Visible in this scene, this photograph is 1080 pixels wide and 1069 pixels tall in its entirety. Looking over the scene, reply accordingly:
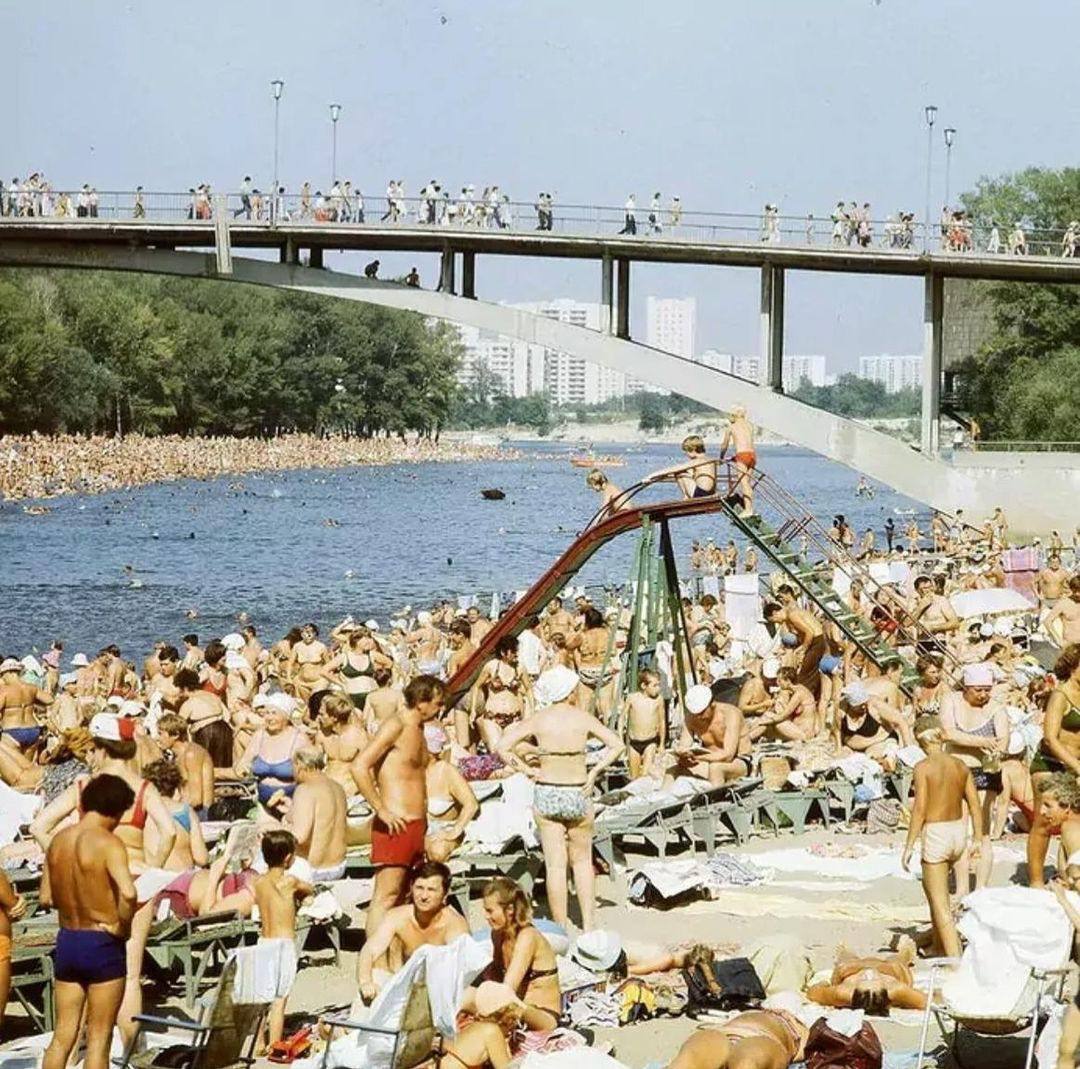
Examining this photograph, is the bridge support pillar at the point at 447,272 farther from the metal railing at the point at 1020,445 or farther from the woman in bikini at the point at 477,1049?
the woman in bikini at the point at 477,1049

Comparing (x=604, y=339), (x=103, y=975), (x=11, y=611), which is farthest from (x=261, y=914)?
(x=11, y=611)

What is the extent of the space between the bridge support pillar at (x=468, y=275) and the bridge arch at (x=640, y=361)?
760mm

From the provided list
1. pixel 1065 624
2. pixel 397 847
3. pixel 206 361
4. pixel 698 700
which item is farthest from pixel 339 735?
pixel 206 361

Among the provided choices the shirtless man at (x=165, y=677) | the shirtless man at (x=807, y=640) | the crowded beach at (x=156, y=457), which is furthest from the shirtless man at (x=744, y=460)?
the crowded beach at (x=156, y=457)

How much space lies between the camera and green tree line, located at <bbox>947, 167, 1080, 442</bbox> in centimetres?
5503

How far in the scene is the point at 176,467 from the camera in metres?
103

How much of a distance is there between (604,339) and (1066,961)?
1229 inches

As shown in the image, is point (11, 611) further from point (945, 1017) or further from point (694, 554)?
point (945, 1017)

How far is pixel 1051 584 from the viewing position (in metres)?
22.6

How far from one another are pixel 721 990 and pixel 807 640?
7068 mm

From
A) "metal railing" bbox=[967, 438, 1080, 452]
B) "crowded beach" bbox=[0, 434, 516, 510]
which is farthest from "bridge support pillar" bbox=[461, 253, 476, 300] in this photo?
"crowded beach" bbox=[0, 434, 516, 510]

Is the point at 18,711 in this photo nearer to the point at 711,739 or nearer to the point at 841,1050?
the point at 711,739

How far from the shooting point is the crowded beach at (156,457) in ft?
283

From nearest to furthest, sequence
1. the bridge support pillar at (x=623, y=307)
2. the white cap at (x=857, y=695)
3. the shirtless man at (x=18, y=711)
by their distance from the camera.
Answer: the white cap at (x=857, y=695), the shirtless man at (x=18, y=711), the bridge support pillar at (x=623, y=307)
